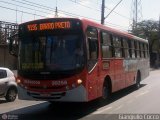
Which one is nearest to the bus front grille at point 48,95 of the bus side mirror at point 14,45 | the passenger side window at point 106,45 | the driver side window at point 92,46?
the driver side window at point 92,46

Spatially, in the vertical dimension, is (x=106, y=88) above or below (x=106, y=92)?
above

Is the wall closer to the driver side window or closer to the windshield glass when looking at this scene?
the driver side window

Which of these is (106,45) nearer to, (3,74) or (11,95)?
(3,74)

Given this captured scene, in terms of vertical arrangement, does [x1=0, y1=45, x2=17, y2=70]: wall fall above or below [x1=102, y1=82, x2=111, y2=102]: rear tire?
above

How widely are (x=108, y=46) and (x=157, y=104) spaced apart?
2.86 meters

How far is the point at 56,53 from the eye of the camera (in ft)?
40.6

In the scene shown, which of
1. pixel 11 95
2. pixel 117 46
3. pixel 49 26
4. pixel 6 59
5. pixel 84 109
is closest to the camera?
pixel 49 26

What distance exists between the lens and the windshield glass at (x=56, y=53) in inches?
484

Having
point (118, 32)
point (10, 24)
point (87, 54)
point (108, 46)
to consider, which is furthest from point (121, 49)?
point (10, 24)

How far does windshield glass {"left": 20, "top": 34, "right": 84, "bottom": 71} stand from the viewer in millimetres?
12297

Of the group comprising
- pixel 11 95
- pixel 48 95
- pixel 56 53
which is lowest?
pixel 11 95

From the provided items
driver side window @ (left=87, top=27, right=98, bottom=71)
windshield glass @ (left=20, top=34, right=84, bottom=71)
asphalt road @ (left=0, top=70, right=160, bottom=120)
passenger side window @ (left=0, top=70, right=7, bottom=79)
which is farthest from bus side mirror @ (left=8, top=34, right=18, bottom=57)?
passenger side window @ (left=0, top=70, right=7, bottom=79)

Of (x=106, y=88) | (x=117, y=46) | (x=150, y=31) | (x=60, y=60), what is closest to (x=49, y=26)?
(x=60, y=60)

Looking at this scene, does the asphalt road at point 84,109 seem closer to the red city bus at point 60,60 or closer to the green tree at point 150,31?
the red city bus at point 60,60
